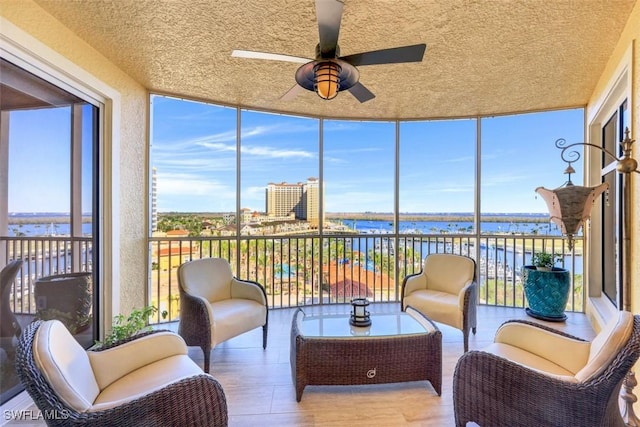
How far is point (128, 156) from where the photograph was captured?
3.07 meters

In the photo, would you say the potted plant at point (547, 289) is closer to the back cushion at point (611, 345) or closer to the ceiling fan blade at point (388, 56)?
the back cushion at point (611, 345)

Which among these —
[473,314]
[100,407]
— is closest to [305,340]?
[100,407]

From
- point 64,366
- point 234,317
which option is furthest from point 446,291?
point 64,366

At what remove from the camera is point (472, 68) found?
2.82 meters

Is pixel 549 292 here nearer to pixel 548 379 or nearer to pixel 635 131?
pixel 635 131

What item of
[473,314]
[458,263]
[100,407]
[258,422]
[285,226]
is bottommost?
[258,422]

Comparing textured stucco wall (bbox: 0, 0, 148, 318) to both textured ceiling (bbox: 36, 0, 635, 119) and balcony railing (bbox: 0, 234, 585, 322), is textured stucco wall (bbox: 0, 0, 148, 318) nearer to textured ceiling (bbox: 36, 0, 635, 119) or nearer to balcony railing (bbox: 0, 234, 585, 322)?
textured ceiling (bbox: 36, 0, 635, 119)

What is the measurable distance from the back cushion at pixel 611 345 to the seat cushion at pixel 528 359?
24 cm

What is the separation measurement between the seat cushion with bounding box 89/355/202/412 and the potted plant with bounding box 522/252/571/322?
3.67 m

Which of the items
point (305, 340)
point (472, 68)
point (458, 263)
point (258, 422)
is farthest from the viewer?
point (458, 263)

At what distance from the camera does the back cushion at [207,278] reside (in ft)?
8.86

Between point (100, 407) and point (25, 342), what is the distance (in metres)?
0.41

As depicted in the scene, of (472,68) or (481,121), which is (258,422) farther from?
(481,121)

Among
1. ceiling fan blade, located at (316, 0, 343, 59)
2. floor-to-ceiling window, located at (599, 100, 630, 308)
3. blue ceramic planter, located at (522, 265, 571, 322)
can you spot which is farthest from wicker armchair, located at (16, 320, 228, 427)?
floor-to-ceiling window, located at (599, 100, 630, 308)
